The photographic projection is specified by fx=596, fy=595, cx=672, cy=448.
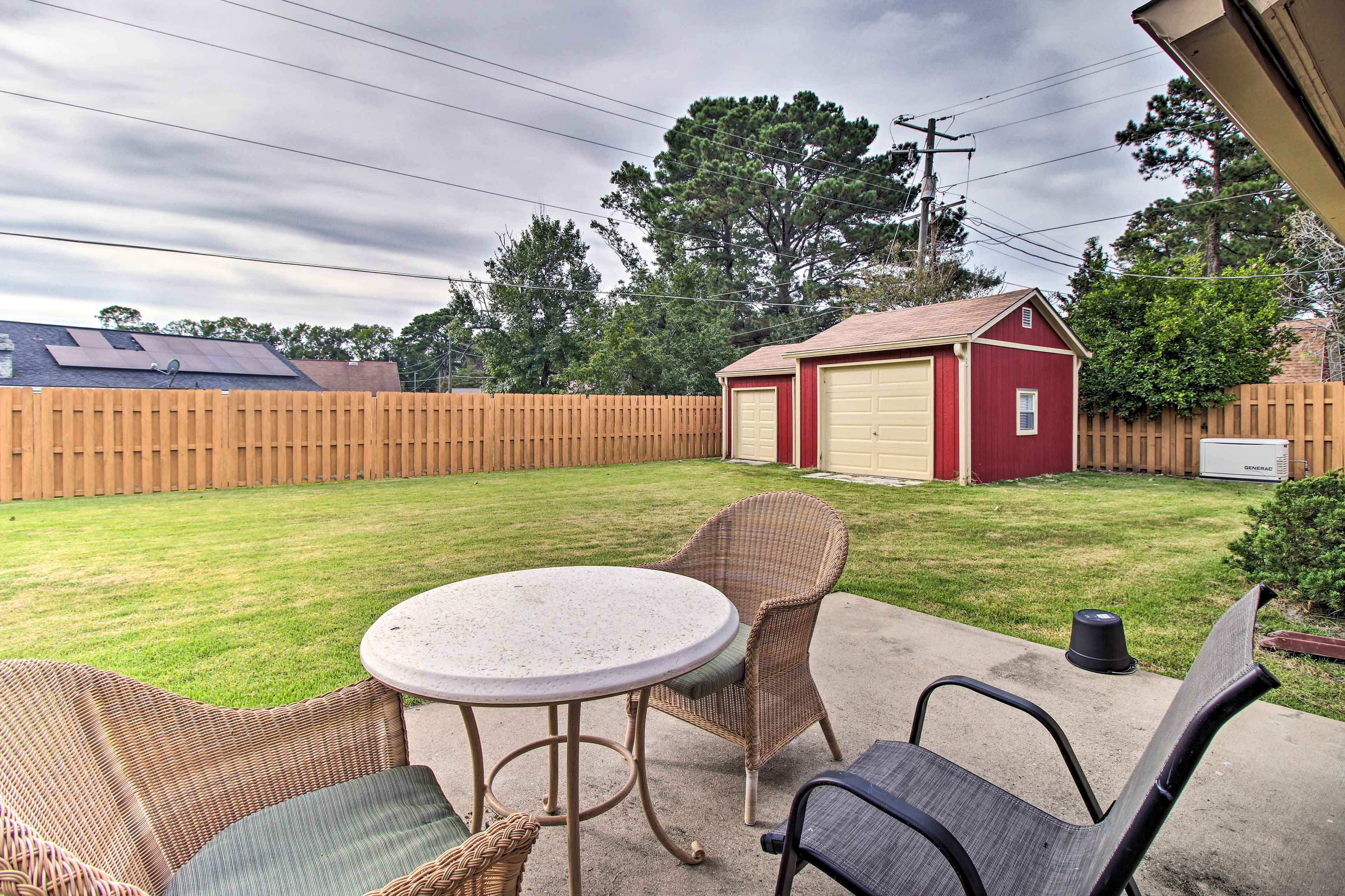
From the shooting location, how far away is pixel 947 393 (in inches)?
383

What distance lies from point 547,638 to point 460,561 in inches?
149

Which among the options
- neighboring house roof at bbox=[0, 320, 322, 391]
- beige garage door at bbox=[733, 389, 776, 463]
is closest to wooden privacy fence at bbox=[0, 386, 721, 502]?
beige garage door at bbox=[733, 389, 776, 463]

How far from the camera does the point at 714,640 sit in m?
1.41

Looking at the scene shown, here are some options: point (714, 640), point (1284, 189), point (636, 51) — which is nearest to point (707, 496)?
point (714, 640)

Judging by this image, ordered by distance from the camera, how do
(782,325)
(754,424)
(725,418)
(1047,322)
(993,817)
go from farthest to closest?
(782,325) < (725,418) < (754,424) < (1047,322) < (993,817)

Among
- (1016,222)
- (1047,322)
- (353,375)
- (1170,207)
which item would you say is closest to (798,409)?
(1047,322)

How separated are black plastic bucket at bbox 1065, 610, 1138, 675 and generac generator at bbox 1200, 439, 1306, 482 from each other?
9602mm

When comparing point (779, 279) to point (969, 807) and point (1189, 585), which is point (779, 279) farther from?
point (969, 807)

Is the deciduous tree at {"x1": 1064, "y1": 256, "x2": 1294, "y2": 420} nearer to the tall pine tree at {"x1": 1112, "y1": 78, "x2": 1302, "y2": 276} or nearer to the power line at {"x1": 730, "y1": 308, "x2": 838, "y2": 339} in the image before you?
the tall pine tree at {"x1": 1112, "y1": 78, "x2": 1302, "y2": 276}

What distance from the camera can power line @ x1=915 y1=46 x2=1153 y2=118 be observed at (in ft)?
47.2

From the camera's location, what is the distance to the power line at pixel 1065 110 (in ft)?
54.4

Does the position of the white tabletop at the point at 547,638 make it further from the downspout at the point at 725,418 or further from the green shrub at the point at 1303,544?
the downspout at the point at 725,418

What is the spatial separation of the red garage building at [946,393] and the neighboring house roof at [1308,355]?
1039 cm

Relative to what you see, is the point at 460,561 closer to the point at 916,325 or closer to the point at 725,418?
the point at 916,325
